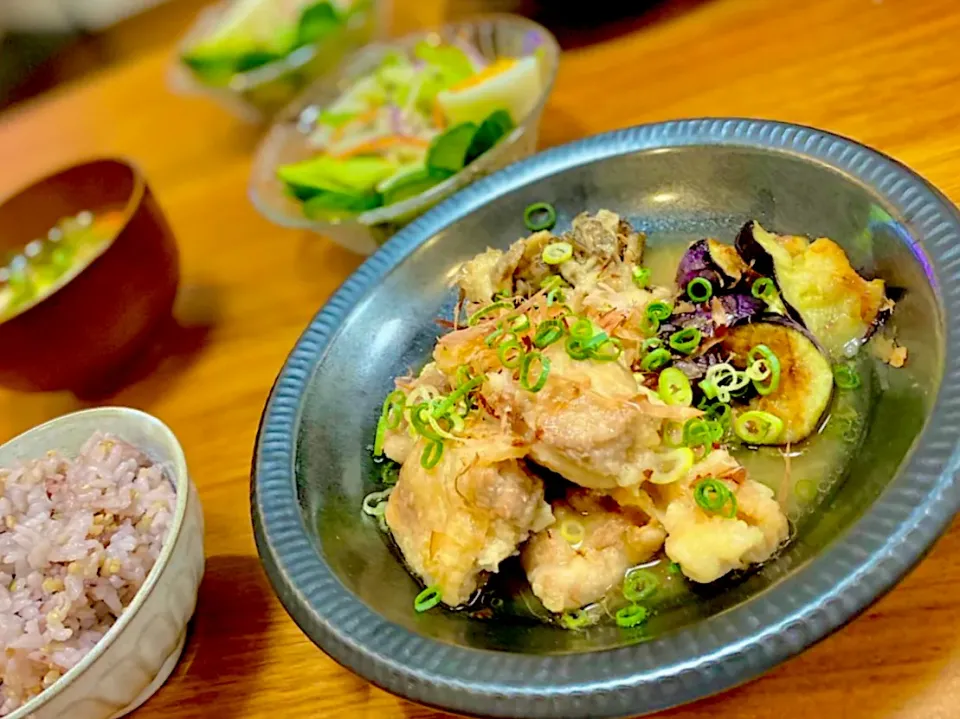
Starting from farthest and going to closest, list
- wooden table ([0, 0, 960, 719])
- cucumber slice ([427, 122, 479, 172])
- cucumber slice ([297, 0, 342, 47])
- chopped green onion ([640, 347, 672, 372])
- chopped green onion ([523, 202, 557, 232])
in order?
1. cucumber slice ([297, 0, 342, 47])
2. cucumber slice ([427, 122, 479, 172])
3. chopped green onion ([523, 202, 557, 232])
4. chopped green onion ([640, 347, 672, 372])
5. wooden table ([0, 0, 960, 719])

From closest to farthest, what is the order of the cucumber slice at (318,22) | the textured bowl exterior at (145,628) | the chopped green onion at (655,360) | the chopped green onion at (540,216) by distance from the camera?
1. the textured bowl exterior at (145,628)
2. the chopped green onion at (655,360)
3. the chopped green onion at (540,216)
4. the cucumber slice at (318,22)

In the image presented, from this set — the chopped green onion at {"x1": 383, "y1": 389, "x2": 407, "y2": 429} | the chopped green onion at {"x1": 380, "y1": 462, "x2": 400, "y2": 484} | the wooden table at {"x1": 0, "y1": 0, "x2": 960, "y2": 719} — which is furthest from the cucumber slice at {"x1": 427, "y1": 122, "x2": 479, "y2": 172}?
the chopped green onion at {"x1": 380, "y1": 462, "x2": 400, "y2": 484}

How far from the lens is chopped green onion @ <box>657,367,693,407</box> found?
1.47 metres

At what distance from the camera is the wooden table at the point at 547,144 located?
3.92 feet

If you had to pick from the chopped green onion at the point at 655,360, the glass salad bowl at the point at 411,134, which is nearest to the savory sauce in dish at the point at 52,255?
the glass salad bowl at the point at 411,134

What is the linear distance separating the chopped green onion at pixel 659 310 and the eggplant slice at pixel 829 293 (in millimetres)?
190

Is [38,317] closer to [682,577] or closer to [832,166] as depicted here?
[682,577]

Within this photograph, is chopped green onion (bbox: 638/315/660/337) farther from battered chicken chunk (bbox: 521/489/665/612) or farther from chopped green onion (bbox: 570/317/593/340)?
battered chicken chunk (bbox: 521/489/665/612)

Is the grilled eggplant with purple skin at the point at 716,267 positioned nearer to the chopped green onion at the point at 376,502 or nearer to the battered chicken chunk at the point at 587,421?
the battered chicken chunk at the point at 587,421

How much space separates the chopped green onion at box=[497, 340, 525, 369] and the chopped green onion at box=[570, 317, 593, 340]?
3.4 inches

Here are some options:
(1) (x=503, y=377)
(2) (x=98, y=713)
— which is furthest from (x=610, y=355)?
(2) (x=98, y=713)

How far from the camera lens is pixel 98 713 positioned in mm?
1383

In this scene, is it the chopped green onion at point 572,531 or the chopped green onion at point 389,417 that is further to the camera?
the chopped green onion at point 389,417

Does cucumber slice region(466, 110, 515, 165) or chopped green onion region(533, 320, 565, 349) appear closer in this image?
chopped green onion region(533, 320, 565, 349)
